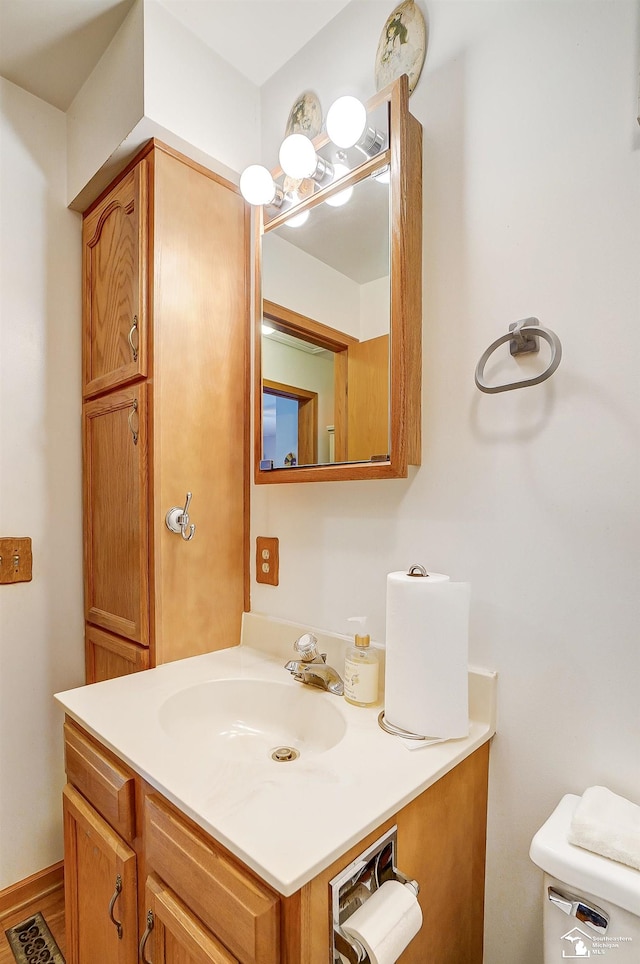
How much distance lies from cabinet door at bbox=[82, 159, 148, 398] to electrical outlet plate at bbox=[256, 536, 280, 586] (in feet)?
1.88

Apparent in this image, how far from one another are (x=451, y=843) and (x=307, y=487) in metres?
0.82

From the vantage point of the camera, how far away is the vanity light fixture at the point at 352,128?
40.3 inches

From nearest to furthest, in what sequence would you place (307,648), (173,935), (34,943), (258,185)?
(173,935) → (307,648) → (258,185) → (34,943)

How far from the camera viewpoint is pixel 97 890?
3.26 feet

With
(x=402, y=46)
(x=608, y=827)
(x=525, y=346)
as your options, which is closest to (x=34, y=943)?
(x=608, y=827)

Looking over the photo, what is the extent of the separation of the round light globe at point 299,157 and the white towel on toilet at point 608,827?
4.44 ft

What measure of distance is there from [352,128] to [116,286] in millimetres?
778

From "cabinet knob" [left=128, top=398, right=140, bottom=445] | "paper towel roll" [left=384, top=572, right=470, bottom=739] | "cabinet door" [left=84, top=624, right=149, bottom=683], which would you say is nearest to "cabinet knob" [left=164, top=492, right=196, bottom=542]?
"cabinet knob" [left=128, top=398, right=140, bottom=445]

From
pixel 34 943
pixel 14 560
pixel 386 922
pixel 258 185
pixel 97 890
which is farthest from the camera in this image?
pixel 14 560

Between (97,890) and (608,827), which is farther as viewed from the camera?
(97,890)

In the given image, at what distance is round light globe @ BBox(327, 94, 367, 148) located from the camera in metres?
1.02

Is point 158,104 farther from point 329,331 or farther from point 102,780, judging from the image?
point 102,780

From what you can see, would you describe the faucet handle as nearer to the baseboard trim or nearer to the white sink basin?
the white sink basin

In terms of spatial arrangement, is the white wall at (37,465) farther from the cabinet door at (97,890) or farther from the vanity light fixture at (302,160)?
the vanity light fixture at (302,160)
